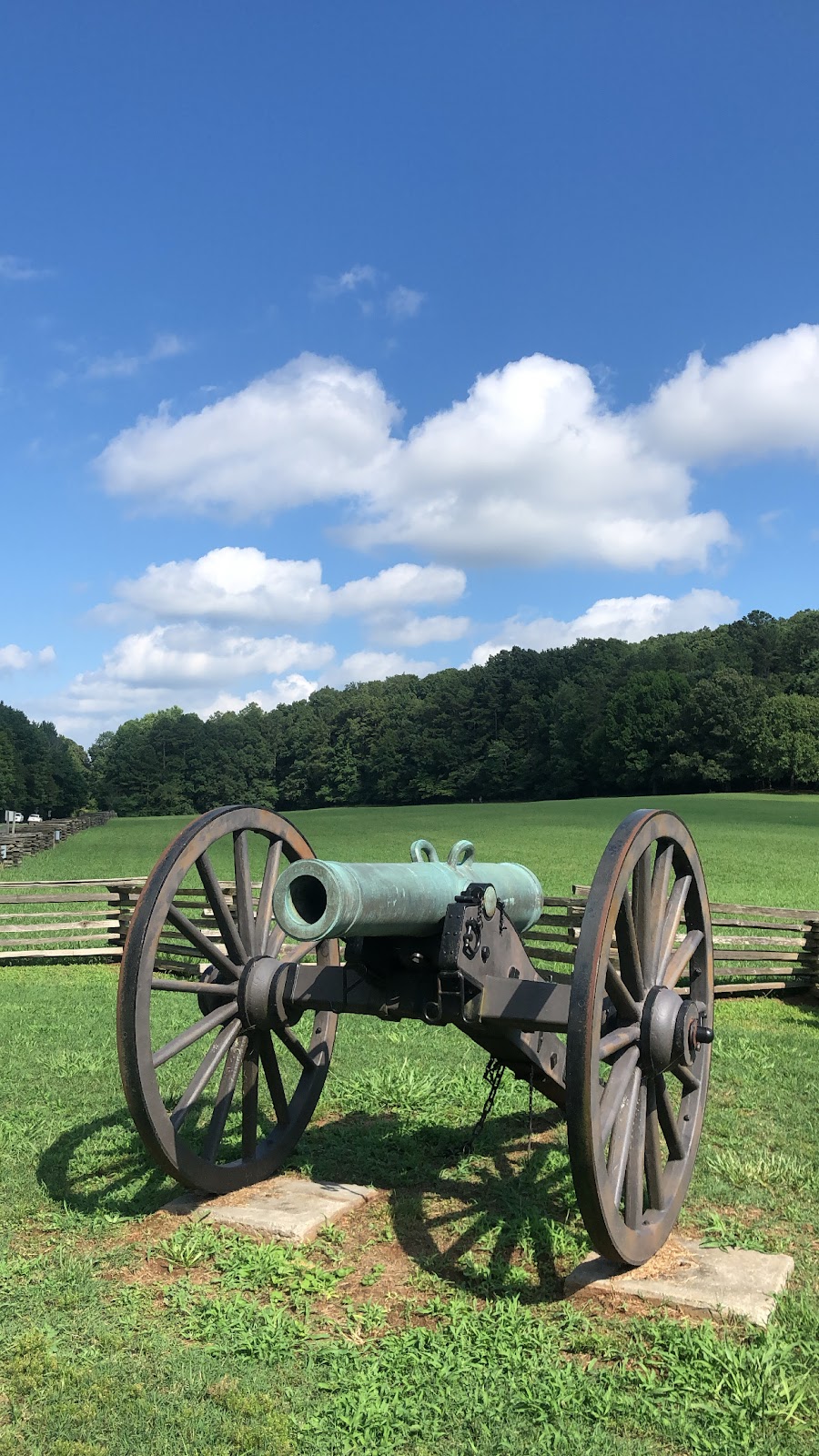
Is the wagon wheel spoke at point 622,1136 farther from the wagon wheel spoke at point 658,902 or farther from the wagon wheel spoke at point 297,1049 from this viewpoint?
the wagon wheel spoke at point 297,1049

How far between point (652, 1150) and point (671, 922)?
1136 mm

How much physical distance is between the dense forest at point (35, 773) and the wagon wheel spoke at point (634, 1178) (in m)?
95.8

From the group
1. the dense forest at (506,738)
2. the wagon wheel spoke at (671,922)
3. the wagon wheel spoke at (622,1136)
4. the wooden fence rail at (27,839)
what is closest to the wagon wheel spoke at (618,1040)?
the wagon wheel spoke at (622,1136)

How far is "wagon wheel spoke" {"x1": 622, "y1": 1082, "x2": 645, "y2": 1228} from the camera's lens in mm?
4664

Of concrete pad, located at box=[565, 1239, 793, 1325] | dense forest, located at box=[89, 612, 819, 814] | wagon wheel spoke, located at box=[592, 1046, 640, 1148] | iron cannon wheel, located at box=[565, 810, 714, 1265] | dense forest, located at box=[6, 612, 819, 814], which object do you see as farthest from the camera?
dense forest, located at box=[6, 612, 819, 814]

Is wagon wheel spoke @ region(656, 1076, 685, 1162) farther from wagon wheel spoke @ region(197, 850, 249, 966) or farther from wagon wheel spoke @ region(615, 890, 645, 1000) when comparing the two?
wagon wheel spoke @ region(197, 850, 249, 966)

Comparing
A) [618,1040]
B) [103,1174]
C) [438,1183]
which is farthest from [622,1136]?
[103,1174]

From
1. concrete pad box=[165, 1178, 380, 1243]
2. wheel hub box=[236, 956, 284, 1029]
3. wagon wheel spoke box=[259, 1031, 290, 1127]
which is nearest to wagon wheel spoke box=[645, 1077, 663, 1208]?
concrete pad box=[165, 1178, 380, 1243]

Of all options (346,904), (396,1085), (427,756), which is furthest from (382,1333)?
(427,756)

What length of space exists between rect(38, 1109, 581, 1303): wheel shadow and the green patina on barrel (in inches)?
68.9

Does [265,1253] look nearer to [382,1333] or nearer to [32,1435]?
[382,1333]

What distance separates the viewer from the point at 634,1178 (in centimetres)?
470

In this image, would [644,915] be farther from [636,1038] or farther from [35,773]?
[35,773]

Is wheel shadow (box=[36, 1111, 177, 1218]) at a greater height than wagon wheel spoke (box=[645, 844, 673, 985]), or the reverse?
wagon wheel spoke (box=[645, 844, 673, 985])
